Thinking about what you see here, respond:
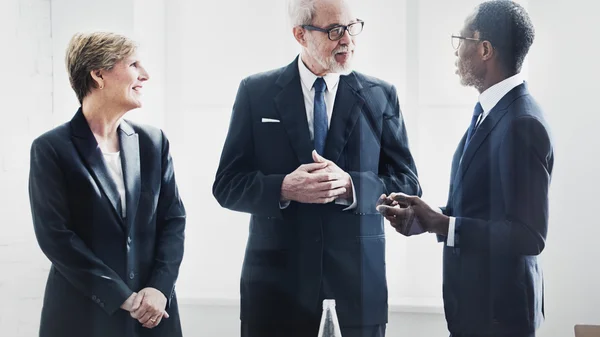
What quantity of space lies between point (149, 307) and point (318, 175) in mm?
655

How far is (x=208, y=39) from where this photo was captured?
227 centimetres

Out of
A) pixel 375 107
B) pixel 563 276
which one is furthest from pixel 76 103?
pixel 563 276

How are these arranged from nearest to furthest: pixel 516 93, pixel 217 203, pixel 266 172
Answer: pixel 516 93
pixel 266 172
pixel 217 203

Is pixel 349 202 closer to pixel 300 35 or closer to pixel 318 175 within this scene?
pixel 318 175

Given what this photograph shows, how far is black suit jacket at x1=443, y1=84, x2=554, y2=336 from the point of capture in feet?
6.26

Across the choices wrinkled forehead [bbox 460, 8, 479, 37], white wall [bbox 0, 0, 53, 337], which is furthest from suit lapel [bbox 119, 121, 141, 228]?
wrinkled forehead [bbox 460, 8, 479, 37]

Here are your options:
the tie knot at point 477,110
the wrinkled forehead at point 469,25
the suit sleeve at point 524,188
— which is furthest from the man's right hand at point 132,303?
the wrinkled forehead at point 469,25

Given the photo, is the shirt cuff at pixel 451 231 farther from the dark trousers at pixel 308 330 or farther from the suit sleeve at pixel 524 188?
the dark trousers at pixel 308 330

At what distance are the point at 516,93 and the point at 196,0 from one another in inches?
41.3

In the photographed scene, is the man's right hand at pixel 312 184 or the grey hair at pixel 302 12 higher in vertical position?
the grey hair at pixel 302 12

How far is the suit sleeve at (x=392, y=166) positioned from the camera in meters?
2.09

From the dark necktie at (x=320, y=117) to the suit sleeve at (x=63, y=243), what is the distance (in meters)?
0.72

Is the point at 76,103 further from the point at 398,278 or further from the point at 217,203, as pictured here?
the point at 398,278

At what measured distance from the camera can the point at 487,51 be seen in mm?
1971
